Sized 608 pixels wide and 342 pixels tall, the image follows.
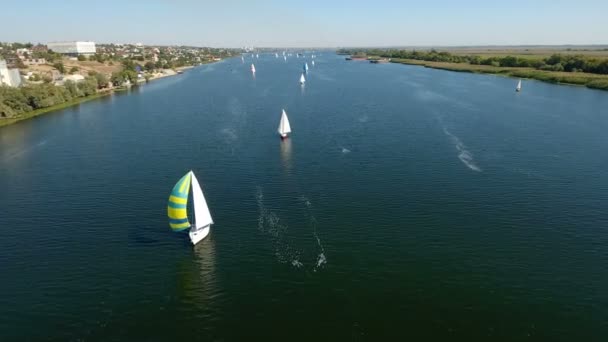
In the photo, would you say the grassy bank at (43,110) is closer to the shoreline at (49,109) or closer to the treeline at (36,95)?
the shoreline at (49,109)

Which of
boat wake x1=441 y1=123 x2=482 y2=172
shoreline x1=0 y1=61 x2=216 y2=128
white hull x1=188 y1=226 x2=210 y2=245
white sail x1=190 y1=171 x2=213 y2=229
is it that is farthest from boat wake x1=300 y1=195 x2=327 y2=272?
shoreline x1=0 y1=61 x2=216 y2=128

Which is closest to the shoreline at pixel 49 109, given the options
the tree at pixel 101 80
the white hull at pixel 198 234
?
the tree at pixel 101 80

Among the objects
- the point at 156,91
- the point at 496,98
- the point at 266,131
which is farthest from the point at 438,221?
the point at 156,91

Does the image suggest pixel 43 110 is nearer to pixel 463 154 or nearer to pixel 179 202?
pixel 179 202

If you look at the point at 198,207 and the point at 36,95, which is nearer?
the point at 198,207

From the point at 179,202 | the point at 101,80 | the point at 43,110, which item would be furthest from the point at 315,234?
the point at 101,80

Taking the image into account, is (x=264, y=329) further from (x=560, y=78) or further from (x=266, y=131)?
(x=560, y=78)
